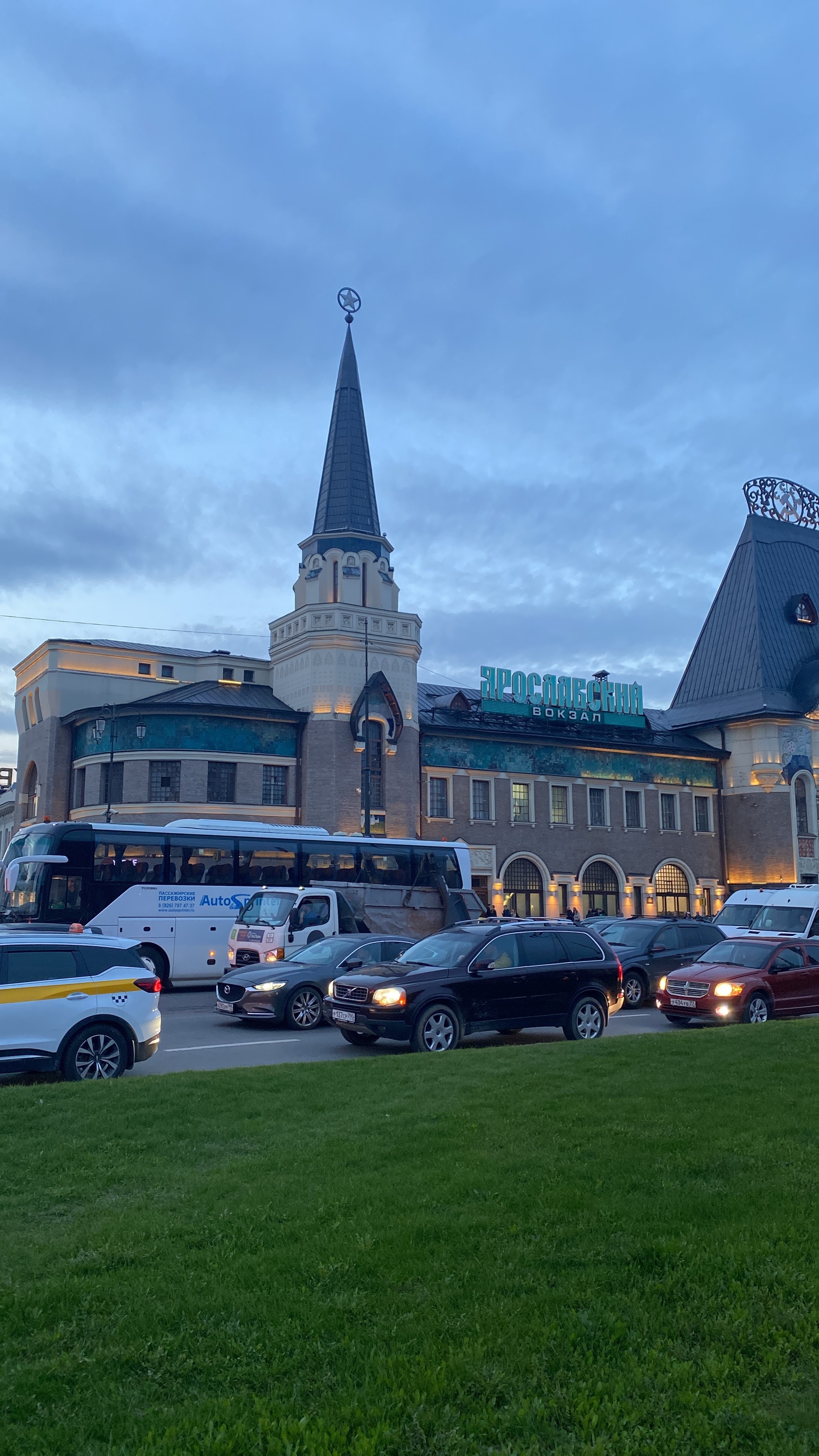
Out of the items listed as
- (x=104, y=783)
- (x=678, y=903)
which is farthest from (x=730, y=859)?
(x=104, y=783)

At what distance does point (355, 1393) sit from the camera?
387cm

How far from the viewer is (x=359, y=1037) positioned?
48.6 ft

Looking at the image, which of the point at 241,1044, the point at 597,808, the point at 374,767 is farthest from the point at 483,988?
the point at 597,808

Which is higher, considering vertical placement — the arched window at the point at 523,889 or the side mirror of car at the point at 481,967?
the arched window at the point at 523,889

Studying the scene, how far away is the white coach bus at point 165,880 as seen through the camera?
24.2m

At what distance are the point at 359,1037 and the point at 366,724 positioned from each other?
2905 centimetres

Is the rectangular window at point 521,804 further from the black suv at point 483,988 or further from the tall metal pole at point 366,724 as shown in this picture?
the black suv at point 483,988

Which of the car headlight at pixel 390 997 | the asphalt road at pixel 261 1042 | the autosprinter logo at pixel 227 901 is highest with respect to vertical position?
the autosprinter logo at pixel 227 901

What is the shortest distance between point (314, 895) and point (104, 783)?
1966 cm

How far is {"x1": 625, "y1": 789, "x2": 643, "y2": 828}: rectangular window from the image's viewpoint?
52.0 m

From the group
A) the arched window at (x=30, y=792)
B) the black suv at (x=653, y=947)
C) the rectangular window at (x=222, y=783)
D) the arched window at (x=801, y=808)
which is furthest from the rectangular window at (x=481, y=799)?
the black suv at (x=653, y=947)

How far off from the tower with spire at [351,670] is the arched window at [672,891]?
14.6m

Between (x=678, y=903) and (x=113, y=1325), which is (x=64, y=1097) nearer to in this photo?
(x=113, y=1325)

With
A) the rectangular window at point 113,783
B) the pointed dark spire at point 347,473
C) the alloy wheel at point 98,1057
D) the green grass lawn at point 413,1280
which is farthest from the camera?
the pointed dark spire at point 347,473
